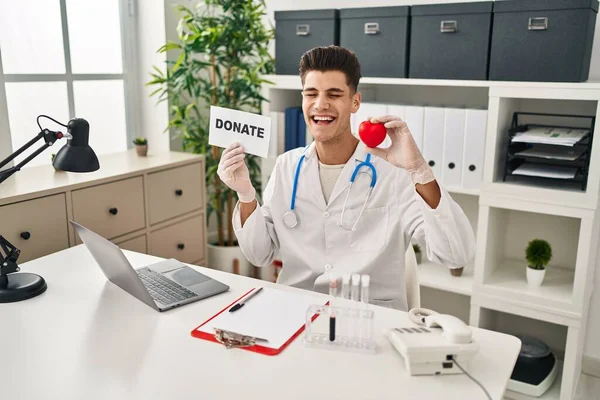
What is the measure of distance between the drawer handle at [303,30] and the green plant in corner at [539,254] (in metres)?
1.46

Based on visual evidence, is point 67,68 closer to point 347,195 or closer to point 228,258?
point 228,258

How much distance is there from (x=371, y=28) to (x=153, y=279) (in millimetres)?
1589

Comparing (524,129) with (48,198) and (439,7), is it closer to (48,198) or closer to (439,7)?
(439,7)

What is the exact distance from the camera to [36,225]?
2150 mm

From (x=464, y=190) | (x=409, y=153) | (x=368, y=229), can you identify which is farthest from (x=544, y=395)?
(x=409, y=153)

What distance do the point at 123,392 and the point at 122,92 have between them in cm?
248

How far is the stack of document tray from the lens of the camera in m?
2.23

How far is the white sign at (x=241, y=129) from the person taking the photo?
5.07 feet

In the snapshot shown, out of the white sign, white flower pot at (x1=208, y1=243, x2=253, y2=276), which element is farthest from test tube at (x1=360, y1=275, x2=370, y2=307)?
white flower pot at (x1=208, y1=243, x2=253, y2=276)

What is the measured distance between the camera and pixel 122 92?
3266mm

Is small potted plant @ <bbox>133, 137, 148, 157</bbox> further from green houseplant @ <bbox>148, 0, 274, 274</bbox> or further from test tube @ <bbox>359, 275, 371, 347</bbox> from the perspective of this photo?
test tube @ <bbox>359, 275, 371, 347</bbox>

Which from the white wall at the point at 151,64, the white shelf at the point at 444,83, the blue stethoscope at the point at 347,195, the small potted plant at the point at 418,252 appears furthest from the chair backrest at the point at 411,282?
the white wall at the point at 151,64

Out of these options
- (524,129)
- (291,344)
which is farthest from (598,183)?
(291,344)

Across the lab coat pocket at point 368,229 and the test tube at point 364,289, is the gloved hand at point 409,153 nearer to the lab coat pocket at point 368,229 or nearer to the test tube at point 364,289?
the lab coat pocket at point 368,229
